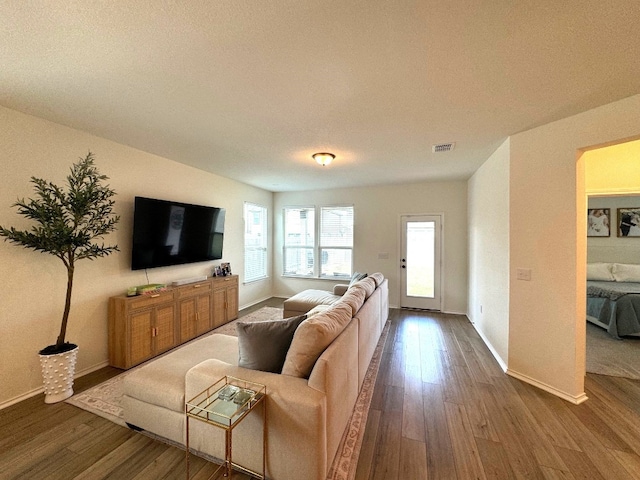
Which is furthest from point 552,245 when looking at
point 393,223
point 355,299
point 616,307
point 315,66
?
point 393,223

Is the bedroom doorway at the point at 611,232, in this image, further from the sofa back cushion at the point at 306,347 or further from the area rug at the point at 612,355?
the sofa back cushion at the point at 306,347

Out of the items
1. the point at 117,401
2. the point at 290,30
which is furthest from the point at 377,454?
the point at 290,30

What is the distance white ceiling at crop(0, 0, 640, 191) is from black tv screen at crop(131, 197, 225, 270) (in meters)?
0.97

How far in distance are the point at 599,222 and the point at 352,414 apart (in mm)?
6002

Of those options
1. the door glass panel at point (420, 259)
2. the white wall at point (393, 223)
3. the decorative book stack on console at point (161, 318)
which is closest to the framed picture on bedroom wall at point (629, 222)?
the white wall at point (393, 223)

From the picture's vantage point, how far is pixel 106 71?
1712mm

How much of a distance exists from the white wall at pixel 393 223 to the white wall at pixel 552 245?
7.44 feet

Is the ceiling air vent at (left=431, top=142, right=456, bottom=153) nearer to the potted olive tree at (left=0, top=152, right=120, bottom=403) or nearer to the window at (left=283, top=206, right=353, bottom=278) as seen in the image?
the window at (left=283, top=206, right=353, bottom=278)

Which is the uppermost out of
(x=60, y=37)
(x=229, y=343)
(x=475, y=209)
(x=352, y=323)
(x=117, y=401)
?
(x=60, y=37)

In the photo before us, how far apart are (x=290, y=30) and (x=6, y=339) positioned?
11.3 feet

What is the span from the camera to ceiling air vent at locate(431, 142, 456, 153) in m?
3.02

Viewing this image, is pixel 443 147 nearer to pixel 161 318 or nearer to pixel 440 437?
pixel 440 437

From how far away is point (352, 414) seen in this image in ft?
6.82

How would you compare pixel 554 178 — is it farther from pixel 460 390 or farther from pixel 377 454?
pixel 377 454
